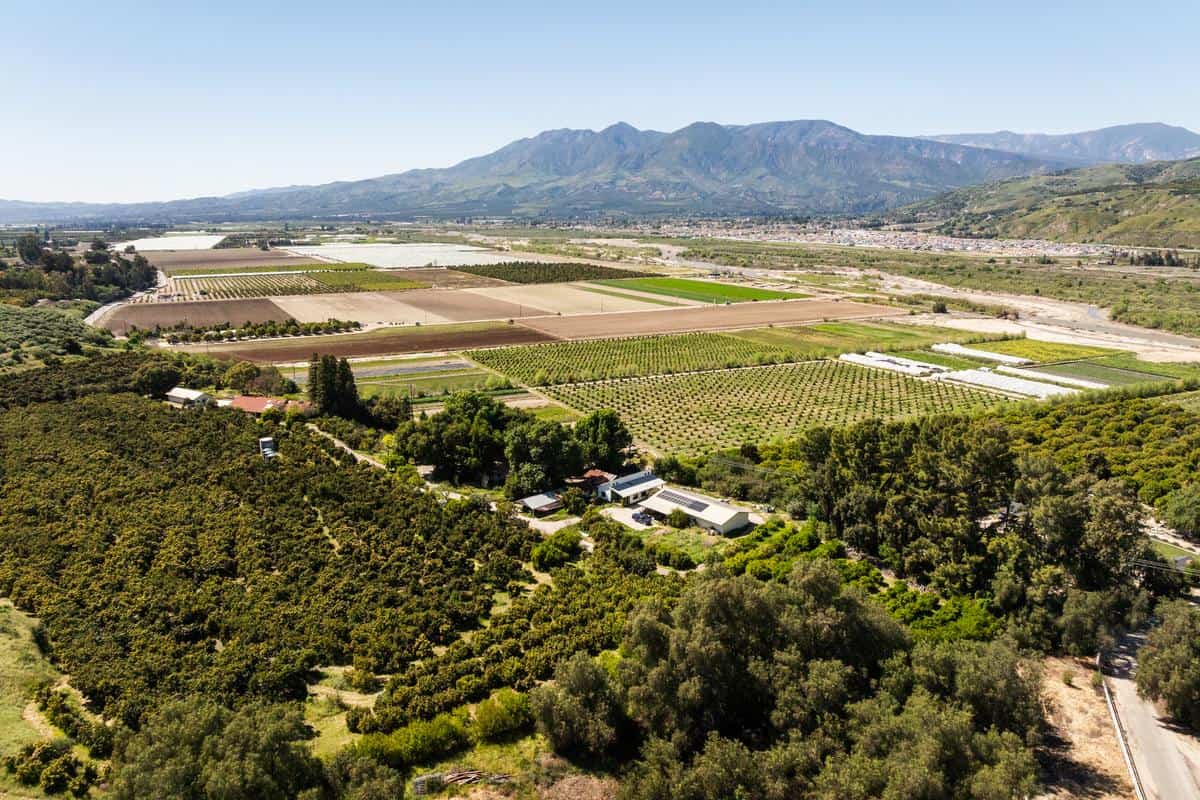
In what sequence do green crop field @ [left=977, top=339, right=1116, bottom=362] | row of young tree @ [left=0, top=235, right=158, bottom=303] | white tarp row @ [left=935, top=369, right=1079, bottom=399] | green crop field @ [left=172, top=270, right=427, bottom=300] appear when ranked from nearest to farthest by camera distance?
white tarp row @ [left=935, top=369, right=1079, bottom=399] → green crop field @ [left=977, top=339, right=1116, bottom=362] → row of young tree @ [left=0, top=235, right=158, bottom=303] → green crop field @ [left=172, top=270, right=427, bottom=300]

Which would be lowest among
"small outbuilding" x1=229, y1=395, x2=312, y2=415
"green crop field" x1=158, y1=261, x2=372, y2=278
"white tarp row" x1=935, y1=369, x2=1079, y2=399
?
"white tarp row" x1=935, y1=369, x2=1079, y2=399

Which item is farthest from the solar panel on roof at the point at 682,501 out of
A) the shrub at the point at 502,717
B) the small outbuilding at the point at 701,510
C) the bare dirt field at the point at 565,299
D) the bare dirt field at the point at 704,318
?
the bare dirt field at the point at 565,299

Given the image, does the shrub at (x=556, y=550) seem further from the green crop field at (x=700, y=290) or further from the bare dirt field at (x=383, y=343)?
the green crop field at (x=700, y=290)

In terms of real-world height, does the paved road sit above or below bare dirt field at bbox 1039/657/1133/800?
above

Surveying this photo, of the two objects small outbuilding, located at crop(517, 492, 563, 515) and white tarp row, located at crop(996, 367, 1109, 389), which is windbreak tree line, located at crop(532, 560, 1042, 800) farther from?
white tarp row, located at crop(996, 367, 1109, 389)

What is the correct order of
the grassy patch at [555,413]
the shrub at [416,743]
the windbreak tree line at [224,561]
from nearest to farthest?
the shrub at [416,743] → the windbreak tree line at [224,561] → the grassy patch at [555,413]

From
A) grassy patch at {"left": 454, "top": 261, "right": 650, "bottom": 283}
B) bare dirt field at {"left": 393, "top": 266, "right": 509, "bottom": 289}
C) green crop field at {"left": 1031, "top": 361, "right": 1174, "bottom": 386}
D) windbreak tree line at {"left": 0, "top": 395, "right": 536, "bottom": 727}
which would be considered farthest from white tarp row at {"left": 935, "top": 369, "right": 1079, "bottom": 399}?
bare dirt field at {"left": 393, "top": 266, "right": 509, "bottom": 289}

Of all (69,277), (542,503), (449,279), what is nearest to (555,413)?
(542,503)
